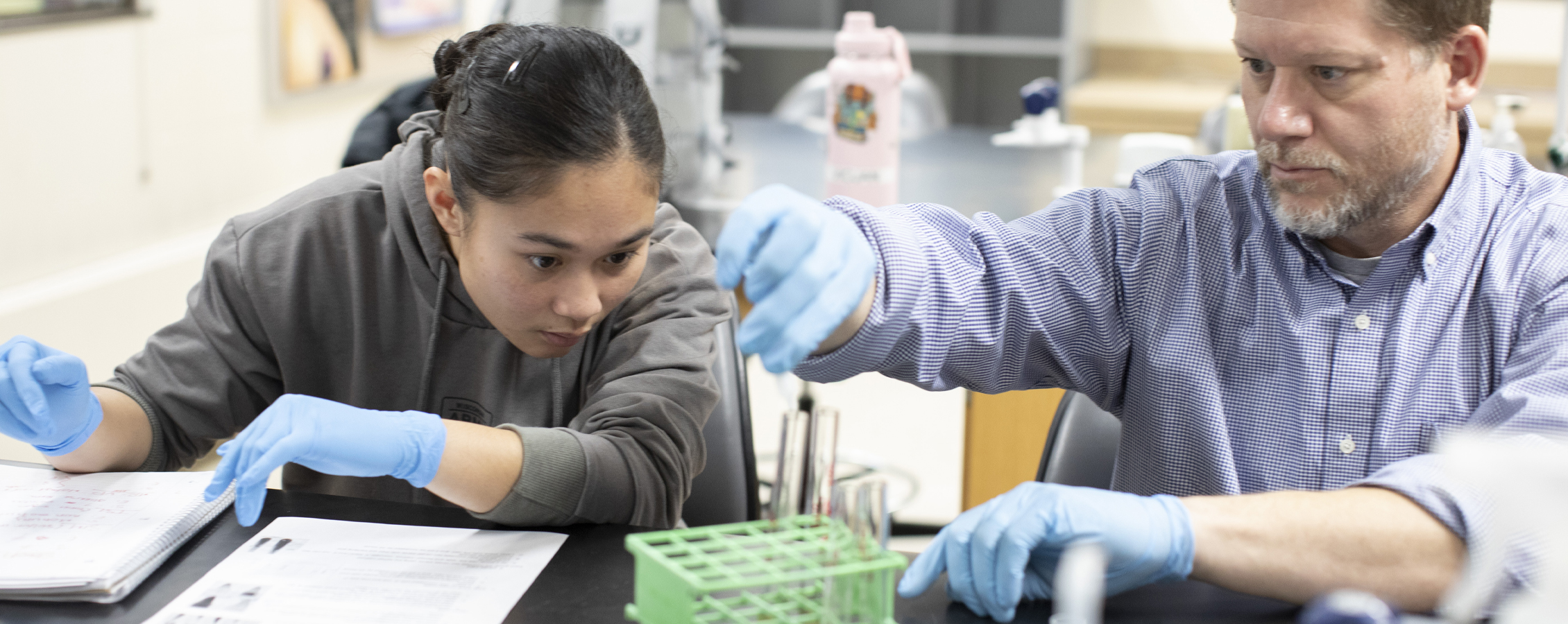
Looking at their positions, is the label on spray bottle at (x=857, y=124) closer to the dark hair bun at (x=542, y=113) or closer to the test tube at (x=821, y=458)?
the dark hair bun at (x=542, y=113)

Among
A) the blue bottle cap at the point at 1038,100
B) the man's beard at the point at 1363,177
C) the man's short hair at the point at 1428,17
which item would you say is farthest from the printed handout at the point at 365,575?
the blue bottle cap at the point at 1038,100

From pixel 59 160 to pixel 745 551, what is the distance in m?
2.24

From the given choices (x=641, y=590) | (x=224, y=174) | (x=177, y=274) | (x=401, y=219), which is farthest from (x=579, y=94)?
(x=224, y=174)

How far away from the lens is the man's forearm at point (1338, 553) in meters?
0.88

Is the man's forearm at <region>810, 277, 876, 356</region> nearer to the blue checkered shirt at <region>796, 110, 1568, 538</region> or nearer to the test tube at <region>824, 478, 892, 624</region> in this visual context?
the blue checkered shirt at <region>796, 110, 1568, 538</region>

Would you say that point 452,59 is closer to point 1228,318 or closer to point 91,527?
point 91,527

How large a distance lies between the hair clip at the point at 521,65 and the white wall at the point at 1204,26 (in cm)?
347

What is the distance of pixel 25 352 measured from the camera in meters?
1.08

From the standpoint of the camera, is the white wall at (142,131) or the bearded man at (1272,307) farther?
the white wall at (142,131)

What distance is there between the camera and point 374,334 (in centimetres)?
131

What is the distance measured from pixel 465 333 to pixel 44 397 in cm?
38

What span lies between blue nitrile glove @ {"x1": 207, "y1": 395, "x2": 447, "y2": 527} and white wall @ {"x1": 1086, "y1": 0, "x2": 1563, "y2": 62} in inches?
146

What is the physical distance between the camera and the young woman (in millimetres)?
1033

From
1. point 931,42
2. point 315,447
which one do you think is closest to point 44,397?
point 315,447
